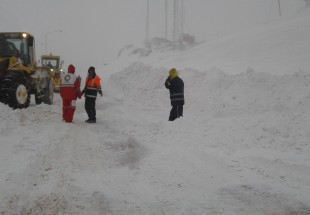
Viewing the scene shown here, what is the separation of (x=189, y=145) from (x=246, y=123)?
1855 mm

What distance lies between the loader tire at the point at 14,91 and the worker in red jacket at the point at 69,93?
1620mm

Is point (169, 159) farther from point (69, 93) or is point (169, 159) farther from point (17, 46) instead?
point (17, 46)

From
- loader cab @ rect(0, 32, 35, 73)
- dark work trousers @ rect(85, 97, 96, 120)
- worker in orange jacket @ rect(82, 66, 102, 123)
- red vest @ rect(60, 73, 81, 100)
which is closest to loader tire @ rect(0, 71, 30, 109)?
loader cab @ rect(0, 32, 35, 73)

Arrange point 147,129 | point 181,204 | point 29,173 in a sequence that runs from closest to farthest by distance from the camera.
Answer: point 181,204 → point 29,173 → point 147,129

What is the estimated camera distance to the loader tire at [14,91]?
36.3ft

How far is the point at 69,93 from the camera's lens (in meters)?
10.7

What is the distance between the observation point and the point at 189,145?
737 cm

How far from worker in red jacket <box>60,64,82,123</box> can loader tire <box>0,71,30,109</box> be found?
1.62 meters

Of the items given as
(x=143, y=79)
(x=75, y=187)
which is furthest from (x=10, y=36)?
(x=75, y=187)

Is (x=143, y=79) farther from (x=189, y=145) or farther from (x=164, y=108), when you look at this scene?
(x=189, y=145)

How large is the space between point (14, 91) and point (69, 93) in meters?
1.89

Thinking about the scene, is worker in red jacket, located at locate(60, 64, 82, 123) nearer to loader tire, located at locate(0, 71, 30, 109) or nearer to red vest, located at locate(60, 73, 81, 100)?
red vest, located at locate(60, 73, 81, 100)

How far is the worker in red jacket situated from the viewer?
413 inches

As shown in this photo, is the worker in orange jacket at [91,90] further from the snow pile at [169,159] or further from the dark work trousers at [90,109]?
the snow pile at [169,159]
